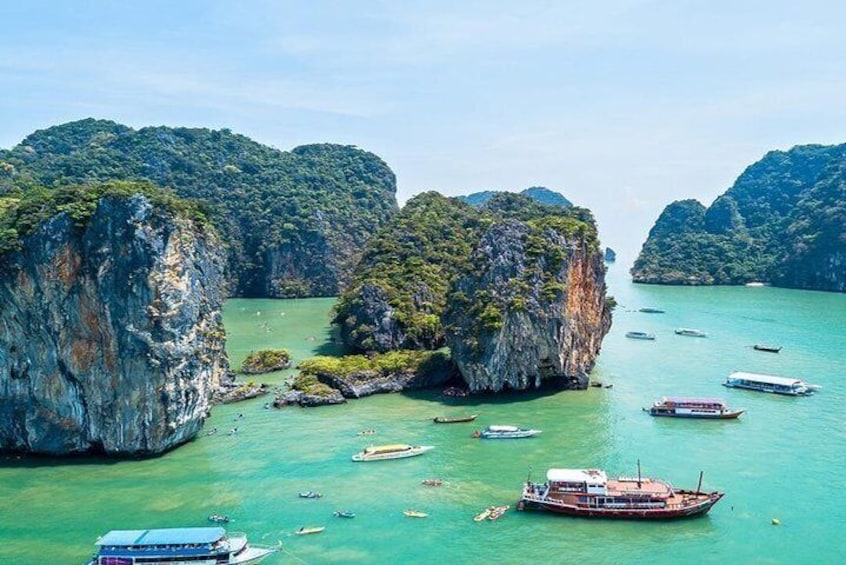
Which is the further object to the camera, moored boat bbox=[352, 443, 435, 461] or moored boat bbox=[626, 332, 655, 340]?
moored boat bbox=[626, 332, 655, 340]

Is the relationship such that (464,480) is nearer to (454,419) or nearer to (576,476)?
(576,476)

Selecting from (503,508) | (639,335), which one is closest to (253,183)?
(639,335)

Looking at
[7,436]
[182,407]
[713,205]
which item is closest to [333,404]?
[182,407]

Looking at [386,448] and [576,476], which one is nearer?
[576,476]

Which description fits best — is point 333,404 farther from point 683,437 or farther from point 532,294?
point 683,437

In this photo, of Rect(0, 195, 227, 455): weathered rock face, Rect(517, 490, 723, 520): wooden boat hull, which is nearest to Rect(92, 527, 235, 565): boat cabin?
Rect(0, 195, 227, 455): weathered rock face

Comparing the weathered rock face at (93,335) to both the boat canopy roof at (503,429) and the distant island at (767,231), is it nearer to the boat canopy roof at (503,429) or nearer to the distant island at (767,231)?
the boat canopy roof at (503,429)

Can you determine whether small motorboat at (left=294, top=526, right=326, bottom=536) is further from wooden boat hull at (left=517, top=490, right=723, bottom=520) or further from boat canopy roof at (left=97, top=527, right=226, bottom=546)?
wooden boat hull at (left=517, top=490, right=723, bottom=520)

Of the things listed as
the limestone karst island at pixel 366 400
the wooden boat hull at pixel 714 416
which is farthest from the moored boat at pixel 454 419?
the wooden boat hull at pixel 714 416
